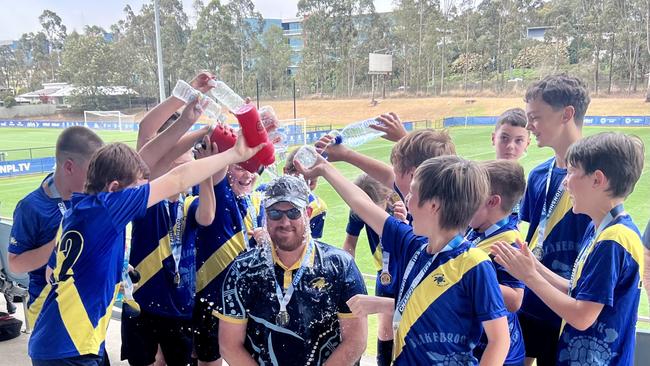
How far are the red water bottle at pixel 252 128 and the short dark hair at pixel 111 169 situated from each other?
523 millimetres

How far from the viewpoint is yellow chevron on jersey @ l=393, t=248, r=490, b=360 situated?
170 centimetres

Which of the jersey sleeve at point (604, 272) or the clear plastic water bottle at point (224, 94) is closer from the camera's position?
the jersey sleeve at point (604, 272)

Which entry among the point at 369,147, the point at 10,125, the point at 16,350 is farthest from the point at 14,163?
the point at 10,125

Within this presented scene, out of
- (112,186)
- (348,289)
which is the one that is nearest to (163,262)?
(112,186)

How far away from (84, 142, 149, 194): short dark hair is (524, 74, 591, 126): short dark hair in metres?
Answer: 1.82

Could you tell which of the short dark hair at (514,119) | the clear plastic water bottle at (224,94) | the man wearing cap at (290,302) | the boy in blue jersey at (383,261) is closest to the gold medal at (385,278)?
the boy in blue jersey at (383,261)

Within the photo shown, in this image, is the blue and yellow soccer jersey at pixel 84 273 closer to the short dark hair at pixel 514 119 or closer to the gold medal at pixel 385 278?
the gold medal at pixel 385 278

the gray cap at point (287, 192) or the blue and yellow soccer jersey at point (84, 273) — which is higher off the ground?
the gray cap at point (287, 192)

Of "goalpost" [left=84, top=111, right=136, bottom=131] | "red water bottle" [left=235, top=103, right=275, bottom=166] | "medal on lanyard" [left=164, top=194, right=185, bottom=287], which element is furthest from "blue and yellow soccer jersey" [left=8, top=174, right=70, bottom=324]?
"goalpost" [left=84, top=111, right=136, bottom=131]

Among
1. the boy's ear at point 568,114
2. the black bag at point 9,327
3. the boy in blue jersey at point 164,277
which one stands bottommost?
the black bag at point 9,327

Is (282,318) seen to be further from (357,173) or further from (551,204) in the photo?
(357,173)

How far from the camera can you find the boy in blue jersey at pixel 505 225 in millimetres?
2012

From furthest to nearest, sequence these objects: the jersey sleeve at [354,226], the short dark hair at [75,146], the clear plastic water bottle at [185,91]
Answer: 1. the jersey sleeve at [354,226]
2. the clear plastic water bottle at [185,91]
3. the short dark hair at [75,146]

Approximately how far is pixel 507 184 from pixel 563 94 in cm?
67
